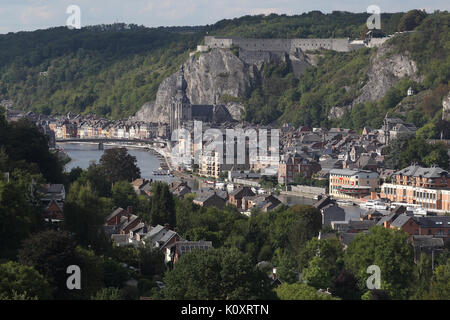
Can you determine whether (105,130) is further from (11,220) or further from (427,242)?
(11,220)

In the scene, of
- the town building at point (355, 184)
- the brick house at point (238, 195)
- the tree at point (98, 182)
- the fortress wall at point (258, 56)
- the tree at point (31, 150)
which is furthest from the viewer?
the fortress wall at point (258, 56)

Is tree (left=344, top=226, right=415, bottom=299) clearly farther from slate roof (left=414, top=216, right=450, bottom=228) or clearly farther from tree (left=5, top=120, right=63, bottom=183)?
tree (left=5, top=120, right=63, bottom=183)

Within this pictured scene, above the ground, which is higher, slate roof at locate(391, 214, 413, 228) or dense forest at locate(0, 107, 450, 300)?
dense forest at locate(0, 107, 450, 300)

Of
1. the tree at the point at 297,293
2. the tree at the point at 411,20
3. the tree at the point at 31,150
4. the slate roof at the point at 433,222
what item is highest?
the tree at the point at 411,20

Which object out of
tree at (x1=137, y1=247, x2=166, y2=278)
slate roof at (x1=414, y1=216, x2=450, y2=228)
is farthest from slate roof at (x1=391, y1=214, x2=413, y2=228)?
tree at (x1=137, y1=247, x2=166, y2=278)

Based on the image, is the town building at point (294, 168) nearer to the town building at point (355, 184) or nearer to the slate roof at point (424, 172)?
the town building at point (355, 184)

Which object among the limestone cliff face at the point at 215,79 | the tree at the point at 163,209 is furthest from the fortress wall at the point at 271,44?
the tree at the point at 163,209
